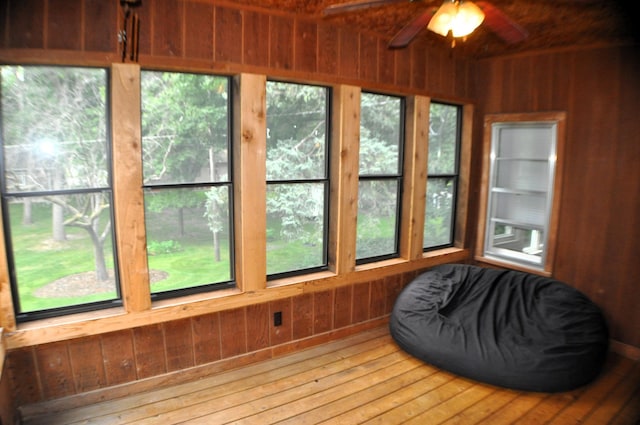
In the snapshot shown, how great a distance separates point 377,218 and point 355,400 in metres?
1.65

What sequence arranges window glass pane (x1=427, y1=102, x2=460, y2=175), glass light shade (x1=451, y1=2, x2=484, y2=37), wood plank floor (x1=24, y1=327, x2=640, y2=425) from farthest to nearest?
window glass pane (x1=427, y1=102, x2=460, y2=175), wood plank floor (x1=24, y1=327, x2=640, y2=425), glass light shade (x1=451, y1=2, x2=484, y2=37)

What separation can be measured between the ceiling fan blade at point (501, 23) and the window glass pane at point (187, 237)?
1.95 meters

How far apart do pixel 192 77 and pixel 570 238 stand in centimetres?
355

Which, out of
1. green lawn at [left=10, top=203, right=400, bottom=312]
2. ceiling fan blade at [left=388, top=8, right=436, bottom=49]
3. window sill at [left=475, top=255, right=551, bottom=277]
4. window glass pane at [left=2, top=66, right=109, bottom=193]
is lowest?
window sill at [left=475, top=255, right=551, bottom=277]

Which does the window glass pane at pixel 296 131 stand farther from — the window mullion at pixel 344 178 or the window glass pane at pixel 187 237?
the window glass pane at pixel 187 237

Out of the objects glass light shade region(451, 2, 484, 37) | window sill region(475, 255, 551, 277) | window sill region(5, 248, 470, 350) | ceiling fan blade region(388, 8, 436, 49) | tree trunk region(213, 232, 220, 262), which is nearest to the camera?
glass light shade region(451, 2, 484, 37)

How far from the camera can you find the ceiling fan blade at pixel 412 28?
1900mm

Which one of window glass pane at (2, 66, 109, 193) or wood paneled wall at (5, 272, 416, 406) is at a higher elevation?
window glass pane at (2, 66, 109, 193)

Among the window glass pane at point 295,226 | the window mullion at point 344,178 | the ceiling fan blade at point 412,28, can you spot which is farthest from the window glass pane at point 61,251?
the ceiling fan blade at point 412,28

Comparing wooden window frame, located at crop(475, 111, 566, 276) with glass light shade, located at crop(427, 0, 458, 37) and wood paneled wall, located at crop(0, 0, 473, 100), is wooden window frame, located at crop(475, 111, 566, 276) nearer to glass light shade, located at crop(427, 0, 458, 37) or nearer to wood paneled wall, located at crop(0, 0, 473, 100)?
wood paneled wall, located at crop(0, 0, 473, 100)

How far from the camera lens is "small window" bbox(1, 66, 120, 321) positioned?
6.95 ft

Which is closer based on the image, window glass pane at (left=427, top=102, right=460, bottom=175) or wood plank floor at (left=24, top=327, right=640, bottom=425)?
wood plank floor at (left=24, top=327, right=640, bottom=425)

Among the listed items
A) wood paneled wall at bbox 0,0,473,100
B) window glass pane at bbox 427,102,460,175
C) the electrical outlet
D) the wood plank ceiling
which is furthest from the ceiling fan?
the electrical outlet

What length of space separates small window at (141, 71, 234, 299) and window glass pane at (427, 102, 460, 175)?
214 centimetres
